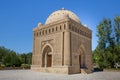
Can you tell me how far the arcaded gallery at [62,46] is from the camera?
23219 mm

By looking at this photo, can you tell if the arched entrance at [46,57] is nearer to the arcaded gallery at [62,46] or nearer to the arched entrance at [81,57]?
the arcaded gallery at [62,46]

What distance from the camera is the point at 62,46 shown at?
23.4 metres

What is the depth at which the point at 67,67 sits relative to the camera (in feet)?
73.0

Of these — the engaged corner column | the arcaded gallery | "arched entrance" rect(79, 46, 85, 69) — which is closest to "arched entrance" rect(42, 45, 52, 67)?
the arcaded gallery

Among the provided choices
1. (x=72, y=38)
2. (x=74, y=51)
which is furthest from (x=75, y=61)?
(x=72, y=38)

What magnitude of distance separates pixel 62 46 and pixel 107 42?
42.5 ft

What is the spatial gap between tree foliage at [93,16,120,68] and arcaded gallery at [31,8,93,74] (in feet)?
8.71

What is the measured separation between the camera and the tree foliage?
31.5 meters

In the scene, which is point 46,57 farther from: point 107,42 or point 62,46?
point 107,42

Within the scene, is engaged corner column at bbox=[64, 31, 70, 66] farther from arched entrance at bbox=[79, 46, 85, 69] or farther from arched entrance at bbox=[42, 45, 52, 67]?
arched entrance at bbox=[79, 46, 85, 69]

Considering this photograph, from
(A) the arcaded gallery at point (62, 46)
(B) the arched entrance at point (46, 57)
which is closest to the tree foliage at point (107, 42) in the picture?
(A) the arcaded gallery at point (62, 46)

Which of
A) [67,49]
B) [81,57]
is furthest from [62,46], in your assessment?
[81,57]

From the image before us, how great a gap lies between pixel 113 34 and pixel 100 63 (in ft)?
21.5

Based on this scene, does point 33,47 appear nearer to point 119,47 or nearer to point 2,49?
point 119,47
